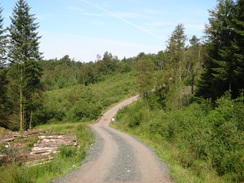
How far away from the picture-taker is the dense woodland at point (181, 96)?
1168cm

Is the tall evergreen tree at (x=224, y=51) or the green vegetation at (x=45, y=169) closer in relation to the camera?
the green vegetation at (x=45, y=169)

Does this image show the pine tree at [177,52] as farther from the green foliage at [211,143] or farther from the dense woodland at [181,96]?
the green foliage at [211,143]

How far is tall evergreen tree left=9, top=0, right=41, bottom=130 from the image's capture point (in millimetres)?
27094

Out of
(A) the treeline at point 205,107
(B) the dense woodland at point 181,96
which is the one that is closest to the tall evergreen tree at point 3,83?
(B) the dense woodland at point 181,96

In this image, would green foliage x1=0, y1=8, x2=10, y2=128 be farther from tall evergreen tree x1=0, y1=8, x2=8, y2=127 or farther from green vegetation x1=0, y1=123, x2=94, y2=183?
green vegetation x1=0, y1=123, x2=94, y2=183

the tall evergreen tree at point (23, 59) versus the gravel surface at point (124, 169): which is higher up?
the tall evergreen tree at point (23, 59)

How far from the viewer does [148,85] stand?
111 feet

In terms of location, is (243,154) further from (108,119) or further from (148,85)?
(108,119)

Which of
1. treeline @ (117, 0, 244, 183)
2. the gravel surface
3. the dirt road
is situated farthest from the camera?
treeline @ (117, 0, 244, 183)

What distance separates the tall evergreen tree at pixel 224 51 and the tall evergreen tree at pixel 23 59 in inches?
971

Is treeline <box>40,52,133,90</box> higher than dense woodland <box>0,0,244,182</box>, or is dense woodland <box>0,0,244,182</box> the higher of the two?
treeline <box>40,52,133,90</box>

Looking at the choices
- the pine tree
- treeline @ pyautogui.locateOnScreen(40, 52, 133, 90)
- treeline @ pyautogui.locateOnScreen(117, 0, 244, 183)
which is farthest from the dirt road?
treeline @ pyautogui.locateOnScreen(40, 52, 133, 90)

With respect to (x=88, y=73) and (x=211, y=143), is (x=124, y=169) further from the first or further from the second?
(x=88, y=73)

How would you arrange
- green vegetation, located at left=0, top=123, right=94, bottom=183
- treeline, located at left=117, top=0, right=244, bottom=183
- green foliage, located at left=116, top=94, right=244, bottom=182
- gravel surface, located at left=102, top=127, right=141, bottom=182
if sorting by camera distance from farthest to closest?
treeline, located at left=117, top=0, right=244, bottom=183
green foliage, located at left=116, top=94, right=244, bottom=182
gravel surface, located at left=102, top=127, right=141, bottom=182
green vegetation, located at left=0, top=123, right=94, bottom=183
